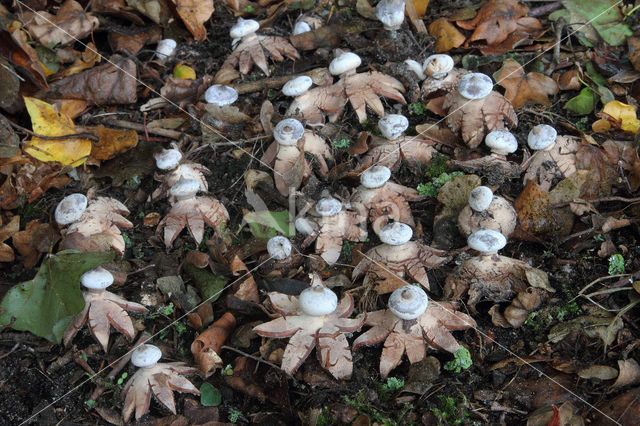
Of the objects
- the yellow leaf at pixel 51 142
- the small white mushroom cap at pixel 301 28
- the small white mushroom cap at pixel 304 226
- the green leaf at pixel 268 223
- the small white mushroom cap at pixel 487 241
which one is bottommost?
the green leaf at pixel 268 223

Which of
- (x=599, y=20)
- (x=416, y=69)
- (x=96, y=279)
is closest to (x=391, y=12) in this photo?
(x=416, y=69)

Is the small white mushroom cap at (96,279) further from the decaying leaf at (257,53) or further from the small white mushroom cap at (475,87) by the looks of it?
the small white mushroom cap at (475,87)

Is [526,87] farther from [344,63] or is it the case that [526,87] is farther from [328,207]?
[328,207]

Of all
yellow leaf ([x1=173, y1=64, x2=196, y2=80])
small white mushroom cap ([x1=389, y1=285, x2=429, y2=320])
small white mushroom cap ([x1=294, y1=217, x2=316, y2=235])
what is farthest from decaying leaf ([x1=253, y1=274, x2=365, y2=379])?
yellow leaf ([x1=173, y1=64, x2=196, y2=80])

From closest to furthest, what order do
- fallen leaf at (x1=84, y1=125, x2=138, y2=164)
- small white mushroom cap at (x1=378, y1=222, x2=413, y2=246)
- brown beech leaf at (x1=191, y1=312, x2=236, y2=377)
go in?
brown beech leaf at (x1=191, y1=312, x2=236, y2=377)
small white mushroom cap at (x1=378, y1=222, x2=413, y2=246)
fallen leaf at (x1=84, y1=125, x2=138, y2=164)

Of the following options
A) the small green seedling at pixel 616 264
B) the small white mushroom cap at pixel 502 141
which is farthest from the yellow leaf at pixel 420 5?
the small green seedling at pixel 616 264

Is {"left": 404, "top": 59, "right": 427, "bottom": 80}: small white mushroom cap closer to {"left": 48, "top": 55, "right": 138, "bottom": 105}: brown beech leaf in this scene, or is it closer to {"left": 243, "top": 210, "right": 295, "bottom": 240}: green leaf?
{"left": 243, "top": 210, "right": 295, "bottom": 240}: green leaf
